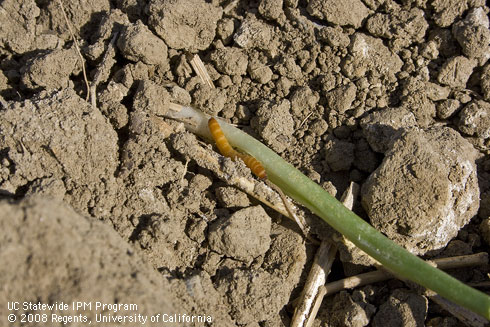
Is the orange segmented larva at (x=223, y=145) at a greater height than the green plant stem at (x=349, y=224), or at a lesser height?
greater

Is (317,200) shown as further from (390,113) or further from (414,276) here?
(390,113)

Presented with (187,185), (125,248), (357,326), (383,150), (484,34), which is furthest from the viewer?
(484,34)

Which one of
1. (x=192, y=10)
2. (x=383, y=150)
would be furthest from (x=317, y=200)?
(x=192, y=10)

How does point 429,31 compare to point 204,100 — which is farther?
point 429,31

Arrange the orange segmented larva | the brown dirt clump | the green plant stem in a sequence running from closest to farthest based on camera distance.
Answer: the brown dirt clump → the green plant stem → the orange segmented larva

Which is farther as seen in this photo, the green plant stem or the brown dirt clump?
the green plant stem

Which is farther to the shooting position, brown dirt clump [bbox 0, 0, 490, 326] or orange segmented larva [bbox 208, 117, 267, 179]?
orange segmented larva [bbox 208, 117, 267, 179]

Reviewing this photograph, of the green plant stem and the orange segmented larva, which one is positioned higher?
the orange segmented larva

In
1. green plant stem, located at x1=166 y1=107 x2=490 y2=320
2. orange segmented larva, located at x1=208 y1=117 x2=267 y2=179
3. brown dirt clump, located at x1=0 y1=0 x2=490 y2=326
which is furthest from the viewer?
orange segmented larva, located at x1=208 y1=117 x2=267 y2=179
